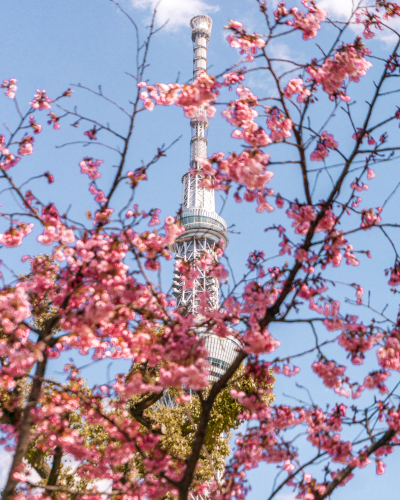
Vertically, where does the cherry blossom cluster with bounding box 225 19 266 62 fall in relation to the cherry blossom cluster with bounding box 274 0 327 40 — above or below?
below

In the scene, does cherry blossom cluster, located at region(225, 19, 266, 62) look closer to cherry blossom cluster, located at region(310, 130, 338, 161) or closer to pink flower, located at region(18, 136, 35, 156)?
cherry blossom cluster, located at region(310, 130, 338, 161)

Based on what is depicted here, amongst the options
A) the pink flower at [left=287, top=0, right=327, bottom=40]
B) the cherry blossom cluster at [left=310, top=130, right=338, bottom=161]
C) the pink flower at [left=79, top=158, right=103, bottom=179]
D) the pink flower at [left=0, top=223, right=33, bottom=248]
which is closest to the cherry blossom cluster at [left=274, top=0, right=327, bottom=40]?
the pink flower at [left=287, top=0, right=327, bottom=40]

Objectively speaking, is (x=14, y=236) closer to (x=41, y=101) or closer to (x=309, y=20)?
(x=41, y=101)

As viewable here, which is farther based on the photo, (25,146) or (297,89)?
(25,146)

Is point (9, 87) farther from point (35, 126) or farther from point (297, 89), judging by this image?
point (297, 89)

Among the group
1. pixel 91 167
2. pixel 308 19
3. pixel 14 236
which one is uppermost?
pixel 308 19

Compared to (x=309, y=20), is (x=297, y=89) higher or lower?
lower

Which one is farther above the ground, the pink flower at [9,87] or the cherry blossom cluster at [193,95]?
the pink flower at [9,87]

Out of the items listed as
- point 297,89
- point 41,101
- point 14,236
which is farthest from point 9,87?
point 297,89

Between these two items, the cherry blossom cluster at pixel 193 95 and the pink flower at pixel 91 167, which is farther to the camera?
the pink flower at pixel 91 167

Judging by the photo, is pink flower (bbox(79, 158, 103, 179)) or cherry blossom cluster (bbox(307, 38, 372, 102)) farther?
pink flower (bbox(79, 158, 103, 179))

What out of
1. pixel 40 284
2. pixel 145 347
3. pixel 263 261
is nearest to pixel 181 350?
pixel 145 347

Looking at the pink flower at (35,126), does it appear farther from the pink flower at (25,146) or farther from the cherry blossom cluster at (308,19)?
the cherry blossom cluster at (308,19)

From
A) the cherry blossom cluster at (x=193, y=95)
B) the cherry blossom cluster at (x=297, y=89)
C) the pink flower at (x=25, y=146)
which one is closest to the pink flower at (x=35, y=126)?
the pink flower at (x=25, y=146)
